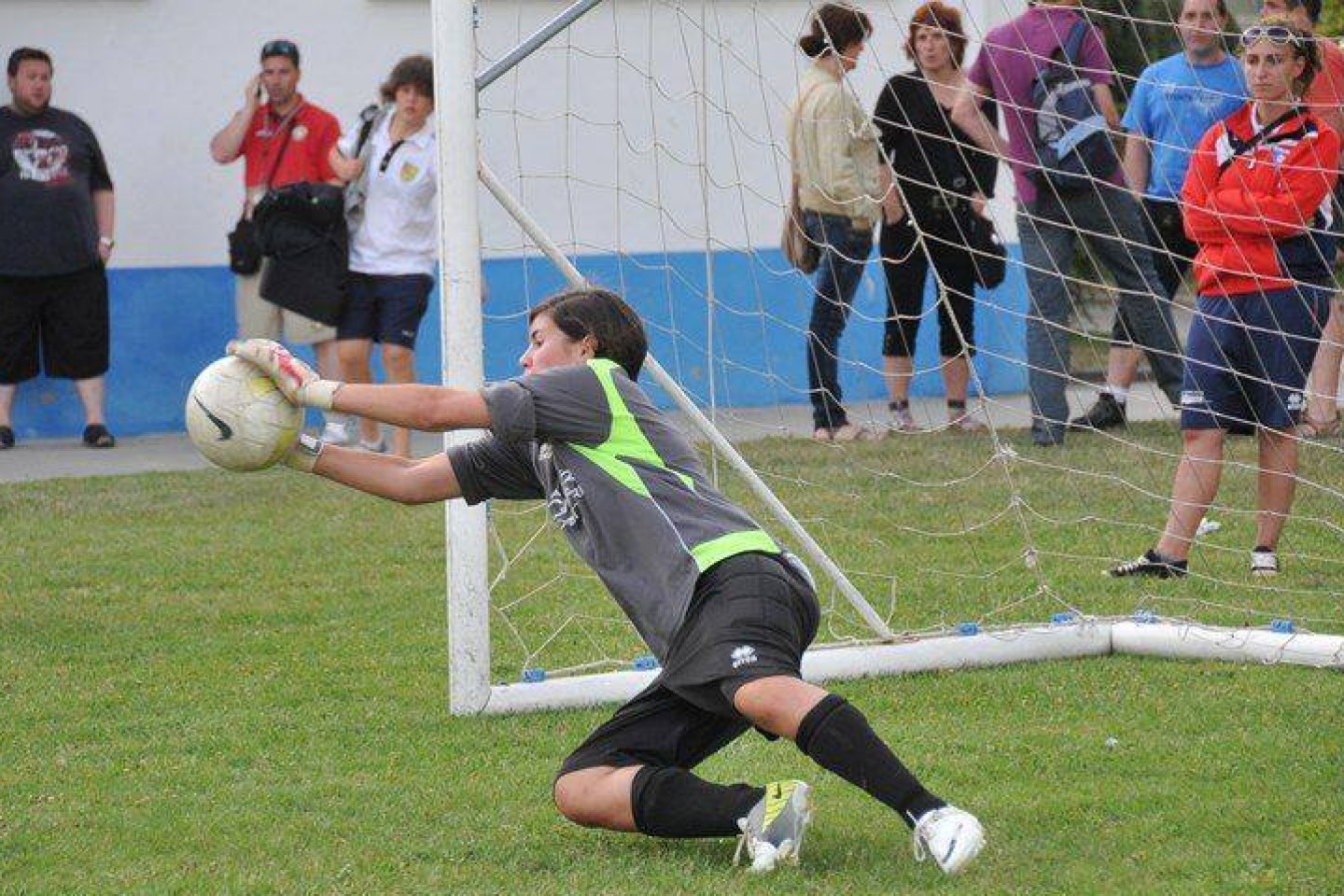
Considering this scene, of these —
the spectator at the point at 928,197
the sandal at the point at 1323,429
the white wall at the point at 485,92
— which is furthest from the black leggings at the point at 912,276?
the sandal at the point at 1323,429

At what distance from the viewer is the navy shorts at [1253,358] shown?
23.4 ft

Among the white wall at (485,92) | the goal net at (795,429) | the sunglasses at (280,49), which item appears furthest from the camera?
the white wall at (485,92)

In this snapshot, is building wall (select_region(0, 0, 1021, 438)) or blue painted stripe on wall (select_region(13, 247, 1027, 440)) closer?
building wall (select_region(0, 0, 1021, 438))

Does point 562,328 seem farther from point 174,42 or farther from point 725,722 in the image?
point 174,42

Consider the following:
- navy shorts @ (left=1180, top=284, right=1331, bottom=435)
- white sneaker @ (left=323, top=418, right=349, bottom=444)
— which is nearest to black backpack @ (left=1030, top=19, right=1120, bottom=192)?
navy shorts @ (left=1180, top=284, right=1331, bottom=435)

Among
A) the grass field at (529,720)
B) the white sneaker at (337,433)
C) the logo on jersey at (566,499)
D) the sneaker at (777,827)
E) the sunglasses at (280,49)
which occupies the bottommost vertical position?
the white sneaker at (337,433)

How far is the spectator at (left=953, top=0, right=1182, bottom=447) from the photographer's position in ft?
32.8

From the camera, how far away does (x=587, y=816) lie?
4.50 m

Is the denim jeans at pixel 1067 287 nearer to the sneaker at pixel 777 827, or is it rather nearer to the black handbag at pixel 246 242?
the black handbag at pixel 246 242

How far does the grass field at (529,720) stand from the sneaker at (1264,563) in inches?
3.1

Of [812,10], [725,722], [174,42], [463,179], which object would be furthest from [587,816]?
[174,42]

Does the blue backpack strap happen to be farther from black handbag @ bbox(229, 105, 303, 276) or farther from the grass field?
black handbag @ bbox(229, 105, 303, 276)

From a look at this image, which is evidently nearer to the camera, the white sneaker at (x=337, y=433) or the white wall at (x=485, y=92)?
the white sneaker at (x=337, y=433)

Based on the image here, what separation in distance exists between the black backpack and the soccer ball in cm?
607
